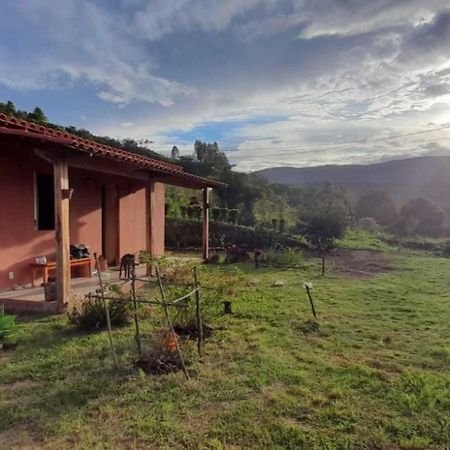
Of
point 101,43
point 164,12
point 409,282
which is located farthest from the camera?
point 409,282

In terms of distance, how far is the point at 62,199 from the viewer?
6055 millimetres

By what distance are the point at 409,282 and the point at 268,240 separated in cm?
789

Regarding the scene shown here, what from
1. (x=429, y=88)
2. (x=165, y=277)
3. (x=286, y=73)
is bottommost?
(x=165, y=277)

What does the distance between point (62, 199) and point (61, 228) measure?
0.44 metres

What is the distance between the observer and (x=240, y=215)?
2120 centimetres

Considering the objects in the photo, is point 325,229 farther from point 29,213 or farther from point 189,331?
point 189,331

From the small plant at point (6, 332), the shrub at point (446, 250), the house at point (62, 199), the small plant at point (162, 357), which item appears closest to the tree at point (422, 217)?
the shrub at point (446, 250)

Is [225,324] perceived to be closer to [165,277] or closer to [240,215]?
[165,277]

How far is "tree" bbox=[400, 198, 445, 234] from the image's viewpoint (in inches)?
1056

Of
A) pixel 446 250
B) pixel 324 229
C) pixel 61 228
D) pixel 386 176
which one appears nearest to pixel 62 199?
pixel 61 228

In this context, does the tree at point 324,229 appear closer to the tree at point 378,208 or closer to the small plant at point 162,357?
the small plant at point 162,357

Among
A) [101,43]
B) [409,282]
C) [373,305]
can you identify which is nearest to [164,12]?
[101,43]

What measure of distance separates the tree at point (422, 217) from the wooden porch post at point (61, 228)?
78.1ft

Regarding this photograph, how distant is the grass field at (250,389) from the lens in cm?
303
